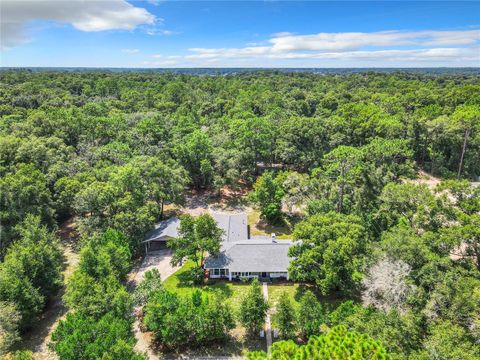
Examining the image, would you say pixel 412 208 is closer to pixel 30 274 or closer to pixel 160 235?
pixel 160 235

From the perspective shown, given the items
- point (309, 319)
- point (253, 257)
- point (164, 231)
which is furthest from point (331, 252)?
point (164, 231)

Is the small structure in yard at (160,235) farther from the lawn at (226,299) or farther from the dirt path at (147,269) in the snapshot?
the lawn at (226,299)

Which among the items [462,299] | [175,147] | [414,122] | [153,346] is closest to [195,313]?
[153,346]

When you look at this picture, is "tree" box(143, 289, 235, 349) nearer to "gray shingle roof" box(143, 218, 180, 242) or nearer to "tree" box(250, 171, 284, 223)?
"gray shingle roof" box(143, 218, 180, 242)

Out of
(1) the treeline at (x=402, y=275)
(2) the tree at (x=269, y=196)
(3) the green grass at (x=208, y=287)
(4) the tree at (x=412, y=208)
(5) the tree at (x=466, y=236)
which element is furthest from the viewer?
(2) the tree at (x=269, y=196)

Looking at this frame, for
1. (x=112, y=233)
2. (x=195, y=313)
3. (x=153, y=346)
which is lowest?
(x=153, y=346)

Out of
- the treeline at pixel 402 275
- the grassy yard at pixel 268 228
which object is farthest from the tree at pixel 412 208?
the grassy yard at pixel 268 228

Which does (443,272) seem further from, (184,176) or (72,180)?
(72,180)
